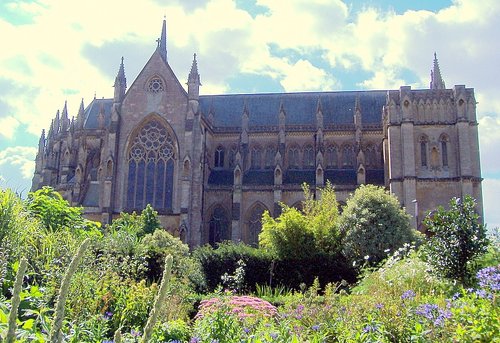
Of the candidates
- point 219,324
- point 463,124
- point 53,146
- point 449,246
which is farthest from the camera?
point 53,146

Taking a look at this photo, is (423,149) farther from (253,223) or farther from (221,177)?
(221,177)

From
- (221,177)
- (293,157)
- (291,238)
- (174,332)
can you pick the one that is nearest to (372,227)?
(291,238)

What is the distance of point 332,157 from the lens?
45906 millimetres

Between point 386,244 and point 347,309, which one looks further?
point 386,244

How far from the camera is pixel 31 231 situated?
41.1ft

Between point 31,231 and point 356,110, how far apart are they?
35.9 metres

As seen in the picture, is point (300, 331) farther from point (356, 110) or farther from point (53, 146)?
point (53, 146)

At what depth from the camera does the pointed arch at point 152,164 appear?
4053 centimetres

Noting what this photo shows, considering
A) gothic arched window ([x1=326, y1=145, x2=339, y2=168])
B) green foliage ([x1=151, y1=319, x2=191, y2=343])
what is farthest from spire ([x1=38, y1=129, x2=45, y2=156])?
green foliage ([x1=151, y1=319, x2=191, y2=343])

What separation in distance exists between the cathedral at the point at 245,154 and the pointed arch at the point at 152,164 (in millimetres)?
79

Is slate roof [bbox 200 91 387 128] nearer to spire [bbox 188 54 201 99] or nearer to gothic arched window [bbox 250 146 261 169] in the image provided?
gothic arched window [bbox 250 146 261 169]

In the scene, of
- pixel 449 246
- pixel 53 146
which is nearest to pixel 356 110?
pixel 53 146

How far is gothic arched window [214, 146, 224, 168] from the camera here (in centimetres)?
4681

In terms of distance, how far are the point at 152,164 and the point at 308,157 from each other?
13.5 meters
